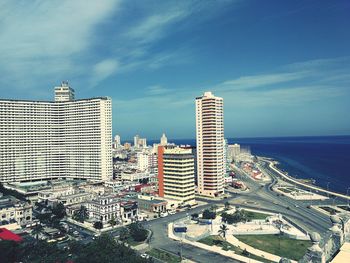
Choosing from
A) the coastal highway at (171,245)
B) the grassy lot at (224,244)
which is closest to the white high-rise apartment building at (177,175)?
the coastal highway at (171,245)

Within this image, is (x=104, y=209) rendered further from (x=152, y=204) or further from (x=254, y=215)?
(x=254, y=215)

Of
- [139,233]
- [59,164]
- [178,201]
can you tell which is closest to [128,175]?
[59,164]

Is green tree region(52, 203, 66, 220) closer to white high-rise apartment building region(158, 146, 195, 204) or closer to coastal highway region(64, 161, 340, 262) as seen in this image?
coastal highway region(64, 161, 340, 262)

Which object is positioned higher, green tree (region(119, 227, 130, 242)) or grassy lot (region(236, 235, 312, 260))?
green tree (region(119, 227, 130, 242))

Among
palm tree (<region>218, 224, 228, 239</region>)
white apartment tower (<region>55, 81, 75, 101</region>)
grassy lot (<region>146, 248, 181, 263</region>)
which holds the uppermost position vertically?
white apartment tower (<region>55, 81, 75, 101</region>)

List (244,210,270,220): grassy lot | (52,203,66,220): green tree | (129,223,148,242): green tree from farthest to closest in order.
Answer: (244,210,270,220): grassy lot < (52,203,66,220): green tree < (129,223,148,242): green tree

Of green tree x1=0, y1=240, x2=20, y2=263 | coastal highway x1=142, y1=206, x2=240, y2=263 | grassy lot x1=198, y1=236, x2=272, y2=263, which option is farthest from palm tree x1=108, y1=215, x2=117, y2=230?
green tree x1=0, y1=240, x2=20, y2=263

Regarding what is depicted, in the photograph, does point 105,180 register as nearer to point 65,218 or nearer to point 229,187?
point 65,218

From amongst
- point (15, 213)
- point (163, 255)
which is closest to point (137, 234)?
point (163, 255)
